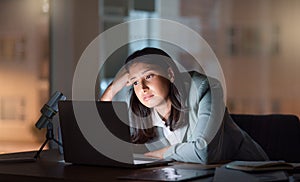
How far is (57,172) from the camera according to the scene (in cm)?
188

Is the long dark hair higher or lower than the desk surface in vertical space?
higher

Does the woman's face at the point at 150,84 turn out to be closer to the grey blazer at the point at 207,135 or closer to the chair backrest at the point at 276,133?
the grey blazer at the point at 207,135

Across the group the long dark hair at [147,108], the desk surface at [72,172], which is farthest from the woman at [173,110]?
the desk surface at [72,172]

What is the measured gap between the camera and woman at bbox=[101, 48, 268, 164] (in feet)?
7.14

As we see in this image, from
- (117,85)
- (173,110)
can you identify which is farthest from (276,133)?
(117,85)

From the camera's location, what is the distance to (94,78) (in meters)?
4.86

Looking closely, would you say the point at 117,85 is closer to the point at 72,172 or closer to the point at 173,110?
the point at 173,110

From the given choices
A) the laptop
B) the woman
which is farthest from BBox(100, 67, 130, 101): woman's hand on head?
the laptop

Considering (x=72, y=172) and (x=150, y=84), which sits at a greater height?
(x=150, y=84)

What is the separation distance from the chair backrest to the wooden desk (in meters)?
0.60

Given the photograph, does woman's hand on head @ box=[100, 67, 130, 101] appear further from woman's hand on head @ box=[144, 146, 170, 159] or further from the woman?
woman's hand on head @ box=[144, 146, 170, 159]

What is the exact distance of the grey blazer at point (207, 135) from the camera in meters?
2.08

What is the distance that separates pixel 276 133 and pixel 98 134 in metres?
0.91

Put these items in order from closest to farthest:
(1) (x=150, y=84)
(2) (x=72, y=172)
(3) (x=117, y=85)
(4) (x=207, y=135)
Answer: (2) (x=72, y=172) → (4) (x=207, y=135) → (1) (x=150, y=84) → (3) (x=117, y=85)
